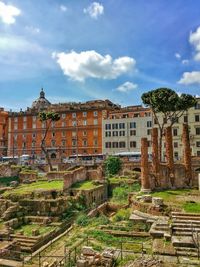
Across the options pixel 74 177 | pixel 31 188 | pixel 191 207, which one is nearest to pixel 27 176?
pixel 31 188

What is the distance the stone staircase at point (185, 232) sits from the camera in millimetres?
15711

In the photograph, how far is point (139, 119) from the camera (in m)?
70.1

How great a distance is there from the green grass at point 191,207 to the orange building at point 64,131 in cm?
5061

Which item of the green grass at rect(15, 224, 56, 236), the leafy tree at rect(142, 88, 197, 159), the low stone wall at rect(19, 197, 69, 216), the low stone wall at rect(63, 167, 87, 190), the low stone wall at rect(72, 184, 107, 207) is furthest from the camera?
the leafy tree at rect(142, 88, 197, 159)

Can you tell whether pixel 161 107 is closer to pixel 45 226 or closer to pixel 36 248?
pixel 45 226

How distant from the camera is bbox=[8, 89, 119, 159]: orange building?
252ft

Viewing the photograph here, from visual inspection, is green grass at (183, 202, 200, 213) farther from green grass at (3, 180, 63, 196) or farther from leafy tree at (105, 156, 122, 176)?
leafy tree at (105, 156, 122, 176)

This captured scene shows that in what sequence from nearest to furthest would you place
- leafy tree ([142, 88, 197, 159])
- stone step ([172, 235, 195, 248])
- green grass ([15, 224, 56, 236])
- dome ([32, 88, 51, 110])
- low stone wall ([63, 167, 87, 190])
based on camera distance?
stone step ([172, 235, 195, 248]) < green grass ([15, 224, 56, 236]) < low stone wall ([63, 167, 87, 190]) < leafy tree ([142, 88, 197, 159]) < dome ([32, 88, 51, 110])

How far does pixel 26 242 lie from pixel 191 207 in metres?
13.8

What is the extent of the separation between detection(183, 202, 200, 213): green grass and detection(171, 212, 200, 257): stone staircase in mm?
1681

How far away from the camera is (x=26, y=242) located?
2178 centimetres

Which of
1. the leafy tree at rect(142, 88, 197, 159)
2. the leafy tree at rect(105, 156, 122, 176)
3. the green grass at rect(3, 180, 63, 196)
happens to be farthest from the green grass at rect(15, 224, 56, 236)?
the leafy tree at rect(105, 156, 122, 176)

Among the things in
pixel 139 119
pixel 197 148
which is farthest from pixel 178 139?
pixel 139 119

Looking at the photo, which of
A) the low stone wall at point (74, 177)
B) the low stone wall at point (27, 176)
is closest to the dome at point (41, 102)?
the low stone wall at point (27, 176)
